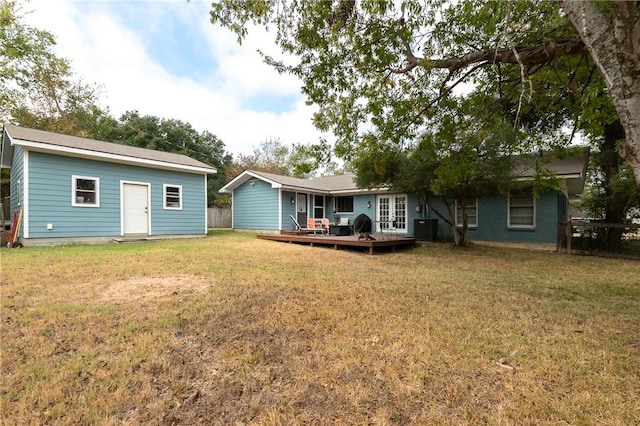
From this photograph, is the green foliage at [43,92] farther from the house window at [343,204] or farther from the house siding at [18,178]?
the house window at [343,204]

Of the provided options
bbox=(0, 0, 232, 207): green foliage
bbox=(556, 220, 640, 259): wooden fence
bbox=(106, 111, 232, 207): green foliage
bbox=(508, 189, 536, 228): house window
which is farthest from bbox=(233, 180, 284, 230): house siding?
bbox=(0, 0, 232, 207): green foliage

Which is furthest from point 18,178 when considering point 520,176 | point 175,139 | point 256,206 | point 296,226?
point 175,139

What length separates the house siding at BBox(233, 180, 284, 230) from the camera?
14.4m

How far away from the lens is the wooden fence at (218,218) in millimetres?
21141

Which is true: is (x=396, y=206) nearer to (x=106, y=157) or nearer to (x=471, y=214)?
(x=471, y=214)

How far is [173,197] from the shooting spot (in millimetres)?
12148

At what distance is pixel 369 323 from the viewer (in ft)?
10.4

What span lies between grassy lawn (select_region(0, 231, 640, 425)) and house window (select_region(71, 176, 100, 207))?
5428mm

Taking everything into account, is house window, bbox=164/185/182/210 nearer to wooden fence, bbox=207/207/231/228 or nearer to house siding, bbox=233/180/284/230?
house siding, bbox=233/180/284/230

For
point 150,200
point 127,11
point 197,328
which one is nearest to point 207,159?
point 150,200

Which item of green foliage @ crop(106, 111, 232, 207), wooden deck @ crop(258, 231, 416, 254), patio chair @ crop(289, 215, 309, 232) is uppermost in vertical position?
green foliage @ crop(106, 111, 232, 207)

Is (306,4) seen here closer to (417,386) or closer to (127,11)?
(417,386)

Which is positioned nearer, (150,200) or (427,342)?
(427,342)

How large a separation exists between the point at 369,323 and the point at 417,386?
1.13m
